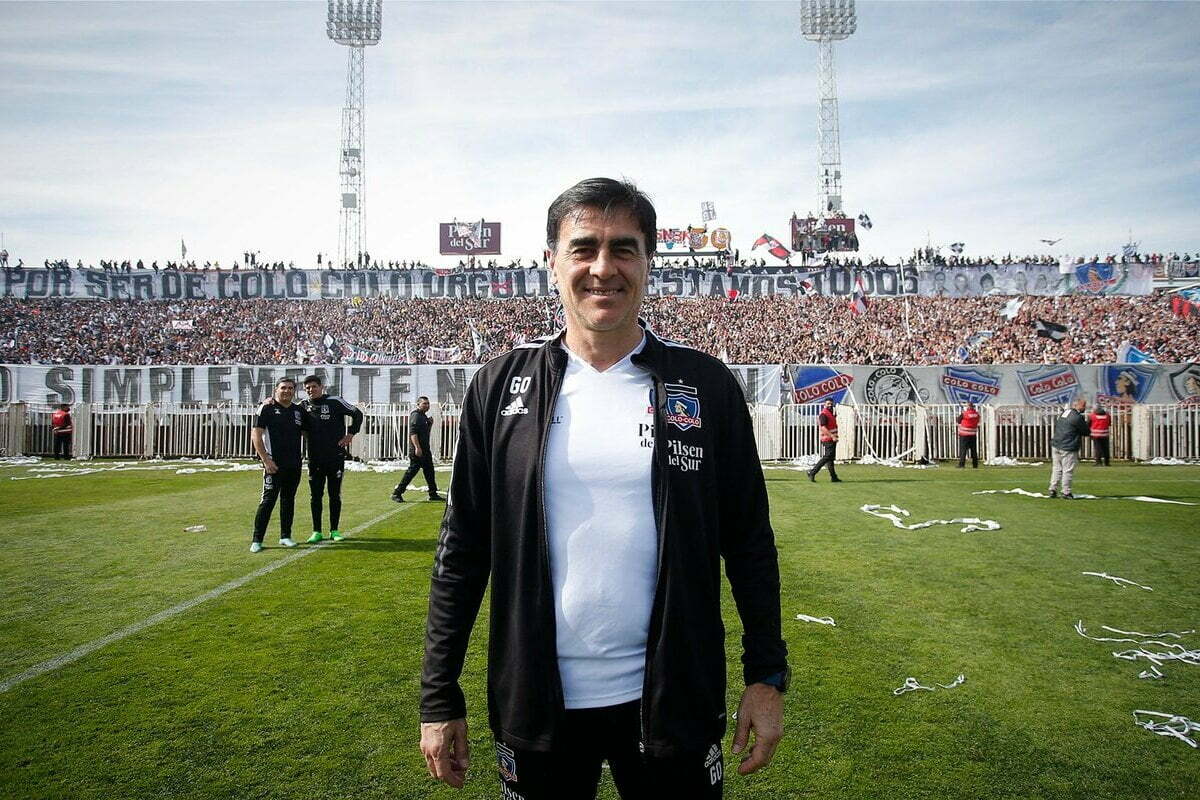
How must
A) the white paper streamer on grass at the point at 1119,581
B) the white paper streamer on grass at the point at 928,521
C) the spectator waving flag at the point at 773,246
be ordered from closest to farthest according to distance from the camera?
the white paper streamer on grass at the point at 1119,581 < the white paper streamer on grass at the point at 928,521 < the spectator waving flag at the point at 773,246

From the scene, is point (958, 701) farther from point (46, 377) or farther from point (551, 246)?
point (46, 377)

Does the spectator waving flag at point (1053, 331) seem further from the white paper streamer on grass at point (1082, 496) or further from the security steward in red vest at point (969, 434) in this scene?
the white paper streamer on grass at point (1082, 496)

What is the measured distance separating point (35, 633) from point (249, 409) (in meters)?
18.1

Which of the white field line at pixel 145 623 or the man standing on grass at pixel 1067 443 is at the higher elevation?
the man standing on grass at pixel 1067 443

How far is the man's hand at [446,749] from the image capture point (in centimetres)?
211

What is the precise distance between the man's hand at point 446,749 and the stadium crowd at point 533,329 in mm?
34317

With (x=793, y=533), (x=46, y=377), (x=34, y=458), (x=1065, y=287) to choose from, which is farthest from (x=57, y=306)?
(x=1065, y=287)

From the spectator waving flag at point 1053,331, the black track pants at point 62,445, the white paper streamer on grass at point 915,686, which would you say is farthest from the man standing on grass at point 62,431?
the spectator waving flag at point 1053,331

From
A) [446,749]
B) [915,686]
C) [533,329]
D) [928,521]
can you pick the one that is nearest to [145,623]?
[446,749]

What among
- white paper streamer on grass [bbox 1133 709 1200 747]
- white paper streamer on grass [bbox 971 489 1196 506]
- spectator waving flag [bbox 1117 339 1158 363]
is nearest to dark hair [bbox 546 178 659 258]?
white paper streamer on grass [bbox 1133 709 1200 747]

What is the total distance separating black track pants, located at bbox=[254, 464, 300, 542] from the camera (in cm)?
923

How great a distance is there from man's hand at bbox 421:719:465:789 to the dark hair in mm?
1414

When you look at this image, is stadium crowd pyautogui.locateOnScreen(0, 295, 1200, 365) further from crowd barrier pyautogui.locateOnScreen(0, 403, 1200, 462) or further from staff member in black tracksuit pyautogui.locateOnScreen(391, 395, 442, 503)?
staff member in black tracksuit pyautogui.locateOnScreen(391, 395, 442, 503)

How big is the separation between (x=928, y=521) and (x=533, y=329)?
98.3 ft
